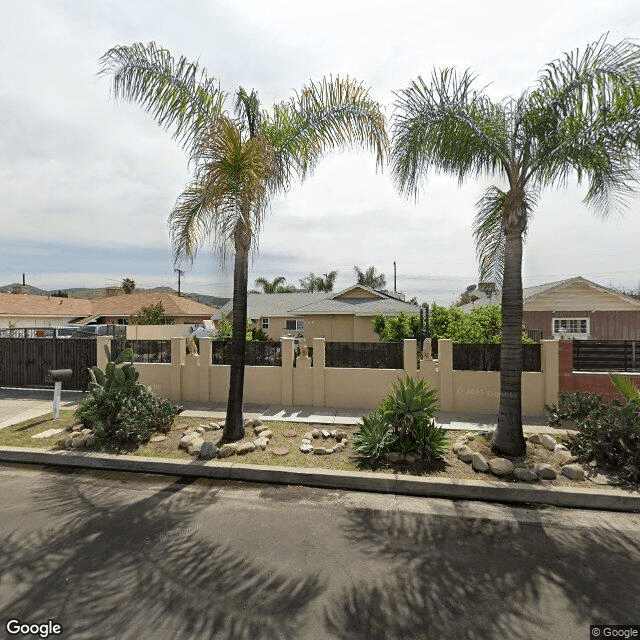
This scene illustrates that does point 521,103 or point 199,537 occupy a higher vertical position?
point 521,103

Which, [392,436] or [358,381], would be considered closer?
[392,436]

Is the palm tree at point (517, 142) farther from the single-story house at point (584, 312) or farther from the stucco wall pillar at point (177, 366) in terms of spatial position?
the single-story house at point (584, 312)

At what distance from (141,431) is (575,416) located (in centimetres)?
805

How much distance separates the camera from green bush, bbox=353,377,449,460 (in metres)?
6.26

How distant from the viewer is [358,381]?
32.7ft

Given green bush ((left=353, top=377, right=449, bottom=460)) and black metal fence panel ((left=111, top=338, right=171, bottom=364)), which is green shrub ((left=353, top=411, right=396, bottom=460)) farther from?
black metal fence panel ((left=111, top=338, right=171, bottom=364))

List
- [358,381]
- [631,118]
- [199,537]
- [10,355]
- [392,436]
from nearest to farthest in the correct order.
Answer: [199,537]
[631,118]
[392,436]
[358,381]
[10,355]

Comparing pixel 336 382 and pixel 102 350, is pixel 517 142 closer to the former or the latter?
pixel 336 382

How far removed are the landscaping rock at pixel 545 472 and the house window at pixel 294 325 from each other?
2404 centimetres

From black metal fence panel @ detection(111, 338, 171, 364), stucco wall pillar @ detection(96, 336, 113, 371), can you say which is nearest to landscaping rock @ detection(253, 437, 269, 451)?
black metal fence panel @ detection(111, 338, 171, 364)

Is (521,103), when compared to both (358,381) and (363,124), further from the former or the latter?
(358,381)

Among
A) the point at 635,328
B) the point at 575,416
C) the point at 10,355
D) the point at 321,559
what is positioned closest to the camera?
the point at 321,559

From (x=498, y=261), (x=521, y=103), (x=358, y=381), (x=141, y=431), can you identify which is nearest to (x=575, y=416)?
(x=498, y=261)

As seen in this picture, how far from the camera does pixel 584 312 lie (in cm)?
2130
